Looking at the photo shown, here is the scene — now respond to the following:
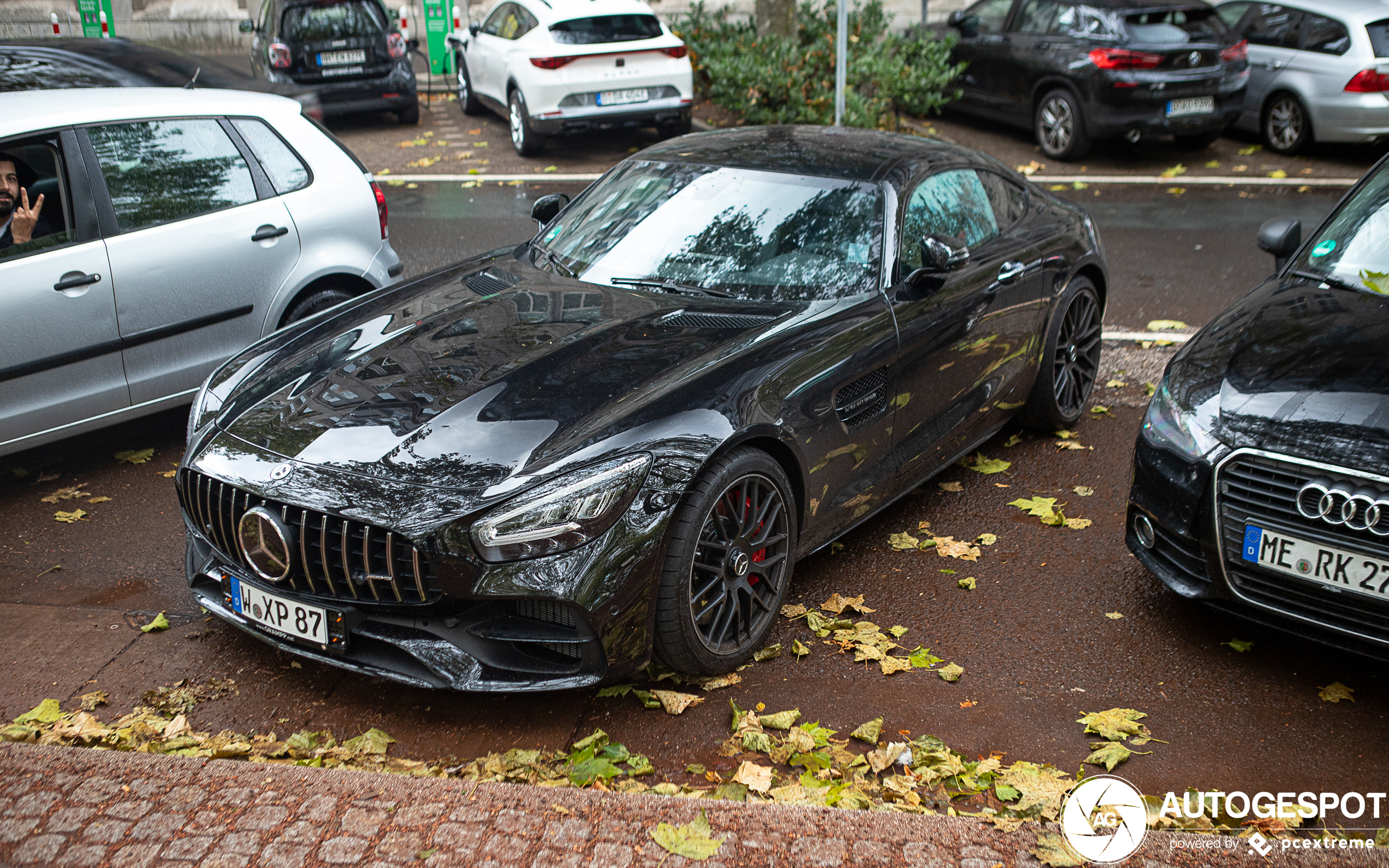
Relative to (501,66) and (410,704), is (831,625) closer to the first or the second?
(410,704)

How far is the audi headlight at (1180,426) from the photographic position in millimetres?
3814

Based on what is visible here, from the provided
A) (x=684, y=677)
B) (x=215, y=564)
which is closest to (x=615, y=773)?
(x=684, y=677)

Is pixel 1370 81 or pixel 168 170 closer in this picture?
pixel 168 170

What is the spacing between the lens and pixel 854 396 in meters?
4.22

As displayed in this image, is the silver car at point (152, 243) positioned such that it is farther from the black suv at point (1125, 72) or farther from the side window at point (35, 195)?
the black suv at point (1125, 72)

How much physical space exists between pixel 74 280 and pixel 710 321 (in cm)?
286

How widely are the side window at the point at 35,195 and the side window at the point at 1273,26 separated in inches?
464

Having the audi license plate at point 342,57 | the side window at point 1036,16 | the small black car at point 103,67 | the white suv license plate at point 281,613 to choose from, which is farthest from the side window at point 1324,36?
the white suv license plate at point 281,613

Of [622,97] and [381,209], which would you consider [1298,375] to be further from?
[622,97]

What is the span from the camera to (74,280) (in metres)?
5.03

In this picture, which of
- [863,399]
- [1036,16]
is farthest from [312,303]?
[1036,16]

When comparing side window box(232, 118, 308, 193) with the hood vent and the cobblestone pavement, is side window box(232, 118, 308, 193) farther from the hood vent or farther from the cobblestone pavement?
the cobblestone pavement

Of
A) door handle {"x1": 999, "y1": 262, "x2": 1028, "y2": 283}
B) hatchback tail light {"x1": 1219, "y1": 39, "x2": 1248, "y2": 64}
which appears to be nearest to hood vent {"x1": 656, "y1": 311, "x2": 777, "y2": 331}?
door handle {"x1": 999, "y1": 262, "x2": 1028, "y2": 283}

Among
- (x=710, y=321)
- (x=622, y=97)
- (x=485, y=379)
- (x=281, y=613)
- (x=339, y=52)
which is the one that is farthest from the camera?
(x=339, y=52)
